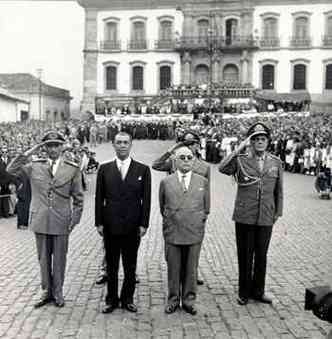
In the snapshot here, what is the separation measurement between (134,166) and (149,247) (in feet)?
11.0

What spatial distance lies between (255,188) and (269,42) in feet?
151

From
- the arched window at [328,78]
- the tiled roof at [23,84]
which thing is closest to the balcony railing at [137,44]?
the tiled roof at [23,84]

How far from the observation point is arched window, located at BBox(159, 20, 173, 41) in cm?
5191

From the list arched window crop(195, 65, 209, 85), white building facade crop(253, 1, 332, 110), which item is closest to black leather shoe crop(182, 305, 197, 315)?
white building facade crop(253, 1, 332, 110)

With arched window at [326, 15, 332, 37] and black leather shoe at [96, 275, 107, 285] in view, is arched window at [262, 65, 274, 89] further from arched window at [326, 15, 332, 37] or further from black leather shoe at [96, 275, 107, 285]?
black leather shoe at [96, 275, 107, 285]

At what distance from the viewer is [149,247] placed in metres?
9.19

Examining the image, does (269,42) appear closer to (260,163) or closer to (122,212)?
(260,163)

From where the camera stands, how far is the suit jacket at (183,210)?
6012 mm

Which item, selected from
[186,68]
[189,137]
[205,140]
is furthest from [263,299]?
[186,68]

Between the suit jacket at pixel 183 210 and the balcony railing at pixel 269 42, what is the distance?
46222 millimetres

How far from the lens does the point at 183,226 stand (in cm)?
601

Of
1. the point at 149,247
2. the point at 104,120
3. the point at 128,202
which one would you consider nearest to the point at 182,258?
the point at 128,202

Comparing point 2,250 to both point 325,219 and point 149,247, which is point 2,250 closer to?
point 149,247

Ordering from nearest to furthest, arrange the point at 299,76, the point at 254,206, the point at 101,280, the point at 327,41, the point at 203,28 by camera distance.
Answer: the point at 254,206
the point at 101,280
the point at 327,41
the point at 299,76
the point at 203,28
